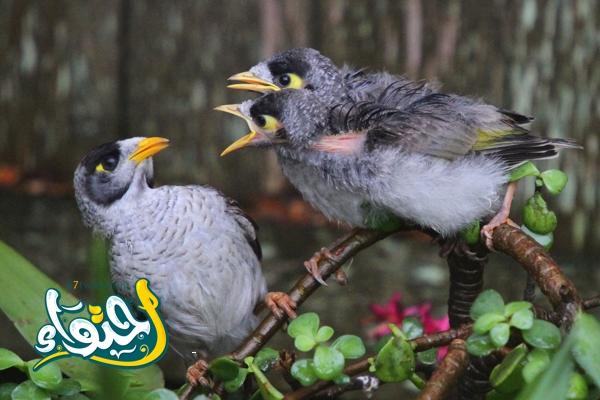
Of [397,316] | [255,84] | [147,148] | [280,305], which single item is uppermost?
[255,84]

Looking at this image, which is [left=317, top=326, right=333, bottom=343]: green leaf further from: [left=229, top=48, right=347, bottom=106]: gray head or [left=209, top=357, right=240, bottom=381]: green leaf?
[left=229, top=48, right=347, bottom=106]: gray head

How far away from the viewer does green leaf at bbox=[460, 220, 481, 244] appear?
123 centimetres

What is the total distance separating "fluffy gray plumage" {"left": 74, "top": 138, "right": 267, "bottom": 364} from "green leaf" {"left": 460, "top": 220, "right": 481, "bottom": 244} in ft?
1.70

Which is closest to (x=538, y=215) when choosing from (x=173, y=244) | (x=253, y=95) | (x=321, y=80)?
(x=321, y=80)

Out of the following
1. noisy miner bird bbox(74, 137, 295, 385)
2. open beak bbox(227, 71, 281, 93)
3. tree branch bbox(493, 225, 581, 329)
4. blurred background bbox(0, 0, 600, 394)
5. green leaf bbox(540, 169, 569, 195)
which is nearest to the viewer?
tree branch bbox(493, 225, 581, 329)

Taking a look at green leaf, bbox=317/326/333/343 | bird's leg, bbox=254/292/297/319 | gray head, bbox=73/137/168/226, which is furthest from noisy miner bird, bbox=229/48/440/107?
green leaf, bbox=317/326/333/343

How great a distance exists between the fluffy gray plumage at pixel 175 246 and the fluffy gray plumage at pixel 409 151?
27 cm

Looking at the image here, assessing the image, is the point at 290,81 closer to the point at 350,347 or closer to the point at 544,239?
the point at 544,239

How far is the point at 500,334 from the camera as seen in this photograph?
828 mm

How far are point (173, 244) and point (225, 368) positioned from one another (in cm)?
52

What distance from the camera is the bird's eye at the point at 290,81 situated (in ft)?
5.17

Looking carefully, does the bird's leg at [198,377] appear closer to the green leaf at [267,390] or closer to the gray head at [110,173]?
the green leaf at [267,390]

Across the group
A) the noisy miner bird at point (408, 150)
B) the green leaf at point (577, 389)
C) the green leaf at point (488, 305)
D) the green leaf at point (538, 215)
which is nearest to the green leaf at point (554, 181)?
the green leaf at point (538, 215)

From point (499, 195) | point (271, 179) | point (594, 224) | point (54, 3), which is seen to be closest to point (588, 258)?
point (594, 224)
